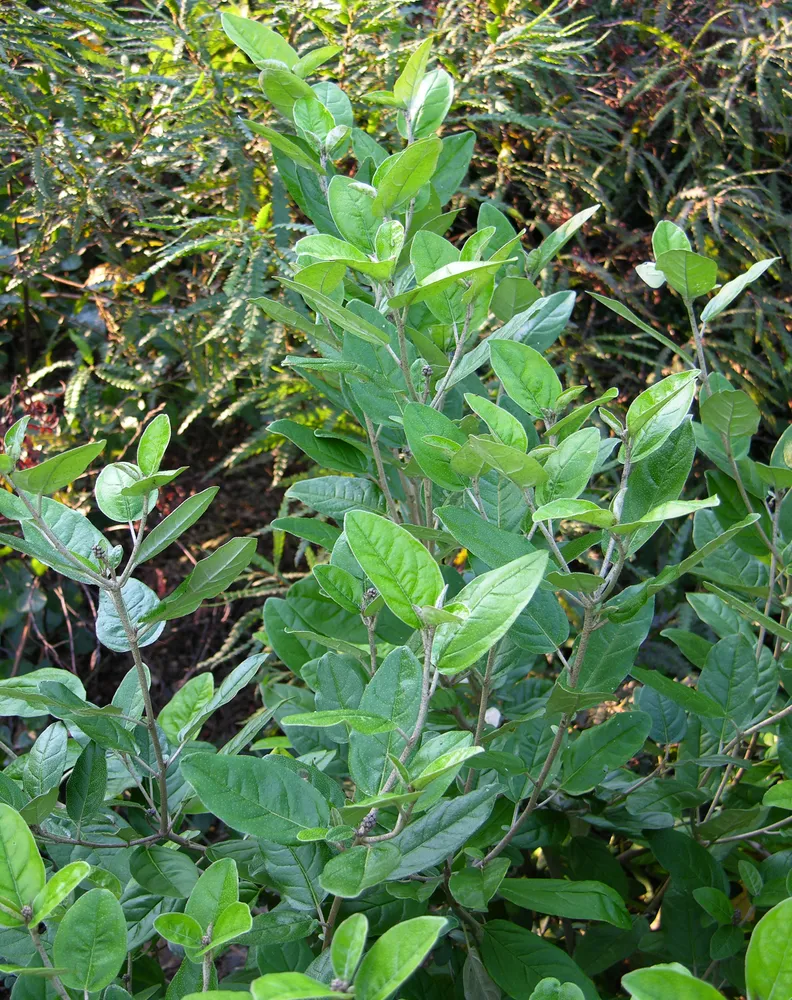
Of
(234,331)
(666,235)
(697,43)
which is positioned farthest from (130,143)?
(666,235)

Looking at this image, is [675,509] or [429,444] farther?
[429,444]

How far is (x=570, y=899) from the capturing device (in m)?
0.63

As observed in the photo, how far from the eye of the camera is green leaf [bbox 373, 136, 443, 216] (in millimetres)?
564

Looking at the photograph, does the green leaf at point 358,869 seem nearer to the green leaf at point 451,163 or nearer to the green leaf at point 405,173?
the green leaf at point 405,173

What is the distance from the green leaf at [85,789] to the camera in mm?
613

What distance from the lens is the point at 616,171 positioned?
1.92m

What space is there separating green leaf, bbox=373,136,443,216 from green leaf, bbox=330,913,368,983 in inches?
18.2

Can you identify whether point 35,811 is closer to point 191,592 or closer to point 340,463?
point 191,592

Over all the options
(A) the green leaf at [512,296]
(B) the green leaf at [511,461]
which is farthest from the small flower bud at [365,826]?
(A) the green leaf at [512,296]

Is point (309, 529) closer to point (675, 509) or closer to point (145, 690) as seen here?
point (145, 690)

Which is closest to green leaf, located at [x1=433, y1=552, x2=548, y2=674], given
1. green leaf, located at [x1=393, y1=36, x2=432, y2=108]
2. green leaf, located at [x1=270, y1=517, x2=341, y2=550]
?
green leaf, located at [x1=270, y1=517, x2=341, y2=550]

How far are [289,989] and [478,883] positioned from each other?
27cm

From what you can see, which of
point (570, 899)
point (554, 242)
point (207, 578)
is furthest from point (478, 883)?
point (554, 242)

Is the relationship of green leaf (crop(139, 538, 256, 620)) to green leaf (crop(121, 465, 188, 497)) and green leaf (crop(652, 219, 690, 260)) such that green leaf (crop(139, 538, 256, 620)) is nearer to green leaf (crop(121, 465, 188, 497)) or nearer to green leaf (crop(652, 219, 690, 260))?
green leaf (crop(121, 465, 188, 497))
